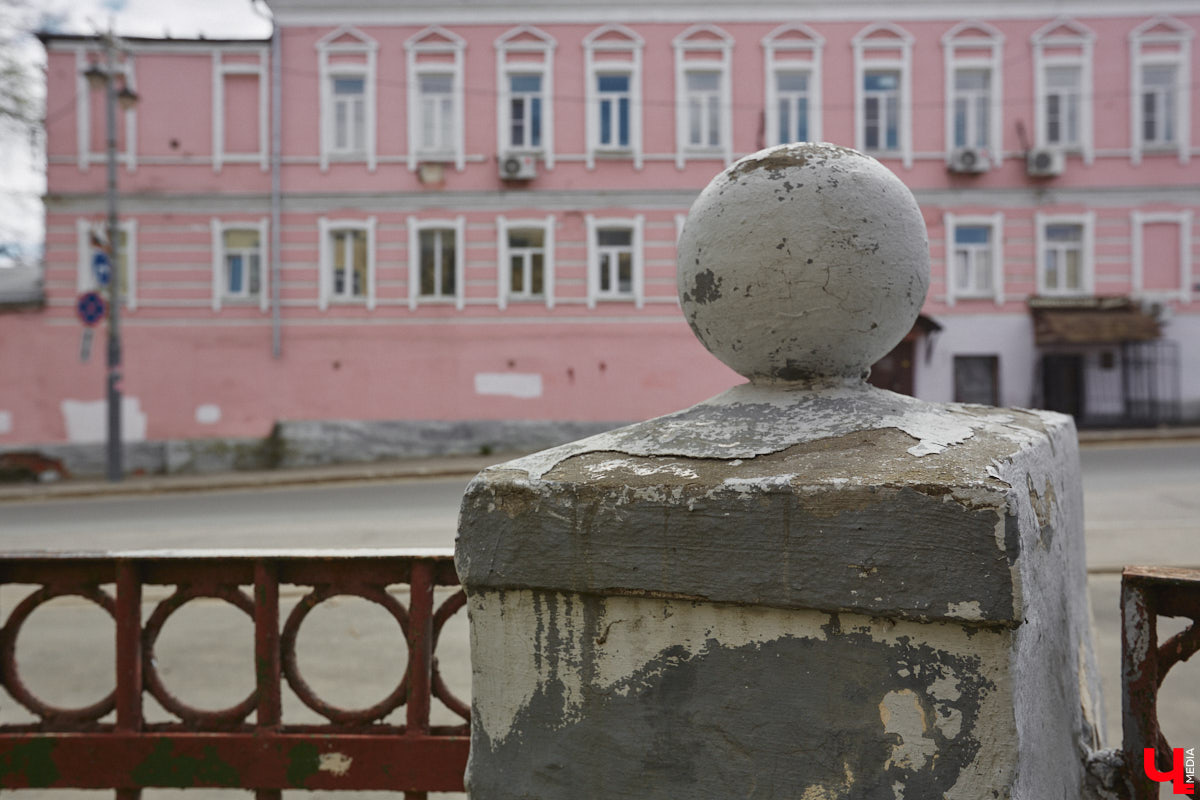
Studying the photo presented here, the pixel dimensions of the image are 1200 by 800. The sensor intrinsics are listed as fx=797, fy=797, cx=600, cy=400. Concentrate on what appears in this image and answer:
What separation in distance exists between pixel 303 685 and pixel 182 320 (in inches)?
606

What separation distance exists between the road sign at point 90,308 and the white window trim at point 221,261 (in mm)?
2414

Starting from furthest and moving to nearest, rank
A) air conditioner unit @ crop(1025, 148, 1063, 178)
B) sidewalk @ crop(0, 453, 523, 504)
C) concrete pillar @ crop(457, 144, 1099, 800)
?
1. air conditioner unit @ crop(1025, 148, 1063, 178)
2. sidewalk @ crop(0, 453, 523, 504)
3. concrete pillar @ crop(457, 144, 1099, 800)

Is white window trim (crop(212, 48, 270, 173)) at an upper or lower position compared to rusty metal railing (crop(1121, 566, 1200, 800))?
upper

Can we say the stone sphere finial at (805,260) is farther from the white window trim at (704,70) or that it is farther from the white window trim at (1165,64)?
the white window trim at (1165,64)

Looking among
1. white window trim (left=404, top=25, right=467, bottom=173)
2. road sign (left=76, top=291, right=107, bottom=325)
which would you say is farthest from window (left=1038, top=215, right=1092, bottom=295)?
road sign (left=76, top=291, right=107, bottom=325)

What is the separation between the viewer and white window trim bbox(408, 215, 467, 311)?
15.7m

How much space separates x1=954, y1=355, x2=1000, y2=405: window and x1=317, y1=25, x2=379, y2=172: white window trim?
40.3 feet

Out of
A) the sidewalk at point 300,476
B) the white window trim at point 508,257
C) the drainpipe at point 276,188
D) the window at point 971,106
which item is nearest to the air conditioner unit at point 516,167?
the white window trim at point 508,257

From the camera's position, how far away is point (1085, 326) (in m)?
15.2

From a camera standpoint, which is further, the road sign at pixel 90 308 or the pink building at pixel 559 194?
the pink building at pixel 559 194

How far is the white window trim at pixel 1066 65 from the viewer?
15422 millimetres

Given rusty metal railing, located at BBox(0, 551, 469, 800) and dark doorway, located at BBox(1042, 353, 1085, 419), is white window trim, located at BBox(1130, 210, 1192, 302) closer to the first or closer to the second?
dark doorway, located at BBox(1042, 353, 1085, 419)

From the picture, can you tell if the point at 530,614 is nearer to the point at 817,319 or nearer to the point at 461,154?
the point at 817,319

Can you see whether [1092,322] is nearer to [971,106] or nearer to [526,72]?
[971,106]
